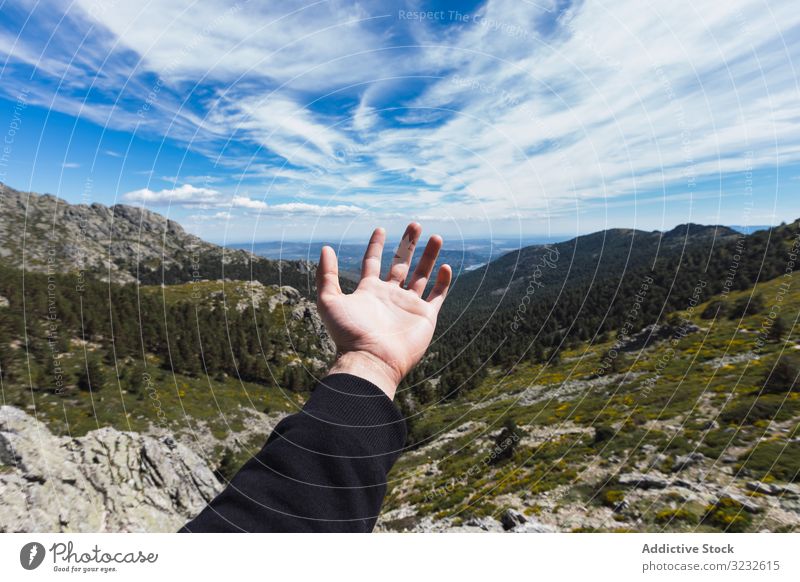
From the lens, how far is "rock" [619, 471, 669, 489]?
17312 mm

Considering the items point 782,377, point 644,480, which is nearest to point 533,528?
point 644,480

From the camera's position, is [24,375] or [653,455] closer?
[653,455]

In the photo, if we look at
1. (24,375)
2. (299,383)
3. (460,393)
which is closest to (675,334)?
(460,393)

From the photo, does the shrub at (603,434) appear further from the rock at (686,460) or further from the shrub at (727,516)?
the shrub at (727,516)

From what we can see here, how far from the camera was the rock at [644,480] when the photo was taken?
17312 millimetres

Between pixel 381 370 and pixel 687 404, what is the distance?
118 feet

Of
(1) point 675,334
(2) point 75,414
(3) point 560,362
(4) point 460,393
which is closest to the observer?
(2) point 75,414

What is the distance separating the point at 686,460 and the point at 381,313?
2065 cm

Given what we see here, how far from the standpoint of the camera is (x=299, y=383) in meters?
94.7

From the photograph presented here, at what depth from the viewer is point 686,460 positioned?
18188 millimetres

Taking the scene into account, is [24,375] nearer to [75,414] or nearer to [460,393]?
[75,414]

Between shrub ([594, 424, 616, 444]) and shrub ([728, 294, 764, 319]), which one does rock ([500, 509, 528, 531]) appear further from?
shrub ([728, 294, 764, 319])

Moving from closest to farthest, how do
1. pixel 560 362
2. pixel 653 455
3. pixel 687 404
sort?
pixel 653 455, pixel 687 404, pixel 560 362
